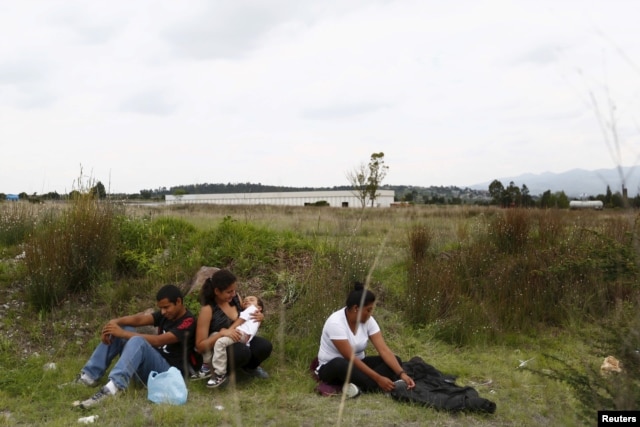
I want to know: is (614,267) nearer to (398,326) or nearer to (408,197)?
(398,326)

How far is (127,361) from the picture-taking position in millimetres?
4641

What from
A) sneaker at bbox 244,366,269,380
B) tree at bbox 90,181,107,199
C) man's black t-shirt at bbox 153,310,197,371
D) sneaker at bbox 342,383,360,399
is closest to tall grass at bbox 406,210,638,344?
sneaker at bbox 342,383,360,399

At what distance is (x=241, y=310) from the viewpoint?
17.9 ft

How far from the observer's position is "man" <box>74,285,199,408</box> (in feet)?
15.3

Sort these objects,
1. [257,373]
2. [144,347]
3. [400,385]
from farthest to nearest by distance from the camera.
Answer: [257,373]
[144,347]
[400,385]

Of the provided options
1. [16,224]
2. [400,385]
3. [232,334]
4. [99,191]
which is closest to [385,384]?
[400,385]

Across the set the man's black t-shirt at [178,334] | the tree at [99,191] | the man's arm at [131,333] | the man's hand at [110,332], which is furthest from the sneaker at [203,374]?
the tree at [99,191]

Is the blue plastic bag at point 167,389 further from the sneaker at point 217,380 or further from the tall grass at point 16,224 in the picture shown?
the tall grass at point 16,224

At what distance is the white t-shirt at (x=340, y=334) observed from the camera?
16.0ft

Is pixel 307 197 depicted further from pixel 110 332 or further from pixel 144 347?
pixel 144 347

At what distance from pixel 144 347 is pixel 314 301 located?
2.08m

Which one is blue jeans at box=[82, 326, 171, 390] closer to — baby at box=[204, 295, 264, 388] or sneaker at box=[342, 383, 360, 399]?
baby at box=[204, 295, 264, 388]

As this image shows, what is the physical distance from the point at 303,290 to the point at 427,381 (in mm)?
2376

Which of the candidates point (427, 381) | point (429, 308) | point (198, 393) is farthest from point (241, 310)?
point (429, 308)
